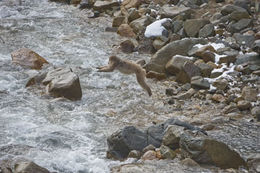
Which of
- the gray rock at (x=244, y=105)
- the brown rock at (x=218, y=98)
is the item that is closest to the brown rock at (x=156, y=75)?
the brown rock at (x=218, y=98)

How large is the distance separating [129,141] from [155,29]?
637cm

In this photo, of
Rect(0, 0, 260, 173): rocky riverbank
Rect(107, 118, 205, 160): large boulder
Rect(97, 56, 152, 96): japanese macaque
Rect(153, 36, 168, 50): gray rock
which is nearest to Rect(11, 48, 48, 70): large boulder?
Rect(0, 0, 260, 173): rocky riverbank

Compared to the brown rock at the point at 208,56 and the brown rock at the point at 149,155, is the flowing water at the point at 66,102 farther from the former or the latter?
the brown rock at the point at 208,56

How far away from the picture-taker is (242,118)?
832 centimetres

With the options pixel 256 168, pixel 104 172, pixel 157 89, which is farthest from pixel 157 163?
pixel 157 89

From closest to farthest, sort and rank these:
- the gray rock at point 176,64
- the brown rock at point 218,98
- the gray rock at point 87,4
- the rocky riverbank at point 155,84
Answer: the rocky riverbank at point 155,84
the brown rock at point 218,98
the gray rock at point 176,64
the gray rock at point 87,4

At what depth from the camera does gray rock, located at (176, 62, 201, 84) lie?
1009 centimetres

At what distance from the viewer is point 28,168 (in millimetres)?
5934

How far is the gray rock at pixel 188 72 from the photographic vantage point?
10.1m

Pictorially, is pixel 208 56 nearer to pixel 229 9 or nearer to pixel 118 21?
pixel 229 9

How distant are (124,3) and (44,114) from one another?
321 inches

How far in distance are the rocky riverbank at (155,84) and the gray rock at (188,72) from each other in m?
0.02

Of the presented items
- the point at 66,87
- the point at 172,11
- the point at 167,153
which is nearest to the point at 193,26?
the point at 172,11

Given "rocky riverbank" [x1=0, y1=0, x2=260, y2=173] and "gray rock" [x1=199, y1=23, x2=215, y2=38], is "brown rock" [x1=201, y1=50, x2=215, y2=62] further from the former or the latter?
"gray rock" [x1=199, y1=23, x2=215, y2=38]
